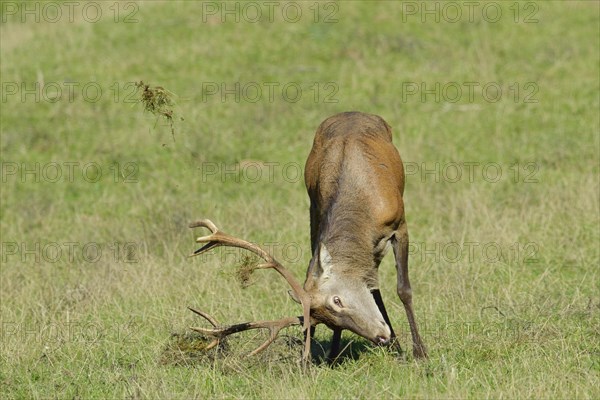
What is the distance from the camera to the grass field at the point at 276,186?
691cm

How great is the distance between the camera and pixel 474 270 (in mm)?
9250

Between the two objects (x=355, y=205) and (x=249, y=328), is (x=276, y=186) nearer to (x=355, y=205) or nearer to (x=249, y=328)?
(x=355, y=205)

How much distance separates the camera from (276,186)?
12523 millimetres

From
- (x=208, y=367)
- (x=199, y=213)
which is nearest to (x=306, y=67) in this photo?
(x=199, y=213)

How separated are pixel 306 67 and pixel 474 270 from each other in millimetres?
7405

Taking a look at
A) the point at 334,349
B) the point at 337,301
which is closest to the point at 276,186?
the point at 334,349

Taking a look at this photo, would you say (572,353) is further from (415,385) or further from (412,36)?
(412,36)

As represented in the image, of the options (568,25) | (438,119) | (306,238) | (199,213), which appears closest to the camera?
(306,238)

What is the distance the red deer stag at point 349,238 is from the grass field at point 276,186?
331mm

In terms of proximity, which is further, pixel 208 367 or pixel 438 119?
pixel 438 119

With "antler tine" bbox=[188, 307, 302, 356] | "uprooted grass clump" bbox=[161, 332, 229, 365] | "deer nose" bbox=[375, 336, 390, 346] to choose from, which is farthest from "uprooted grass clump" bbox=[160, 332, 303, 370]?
"deer nose" bbox=[375, 336, 390, 346]

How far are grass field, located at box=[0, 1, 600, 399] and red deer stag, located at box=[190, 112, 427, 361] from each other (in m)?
0.33

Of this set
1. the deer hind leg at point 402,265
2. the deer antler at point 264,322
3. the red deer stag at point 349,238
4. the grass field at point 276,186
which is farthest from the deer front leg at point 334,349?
the deer hind leg at point 402,265

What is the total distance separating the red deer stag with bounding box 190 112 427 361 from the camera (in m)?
6.75
